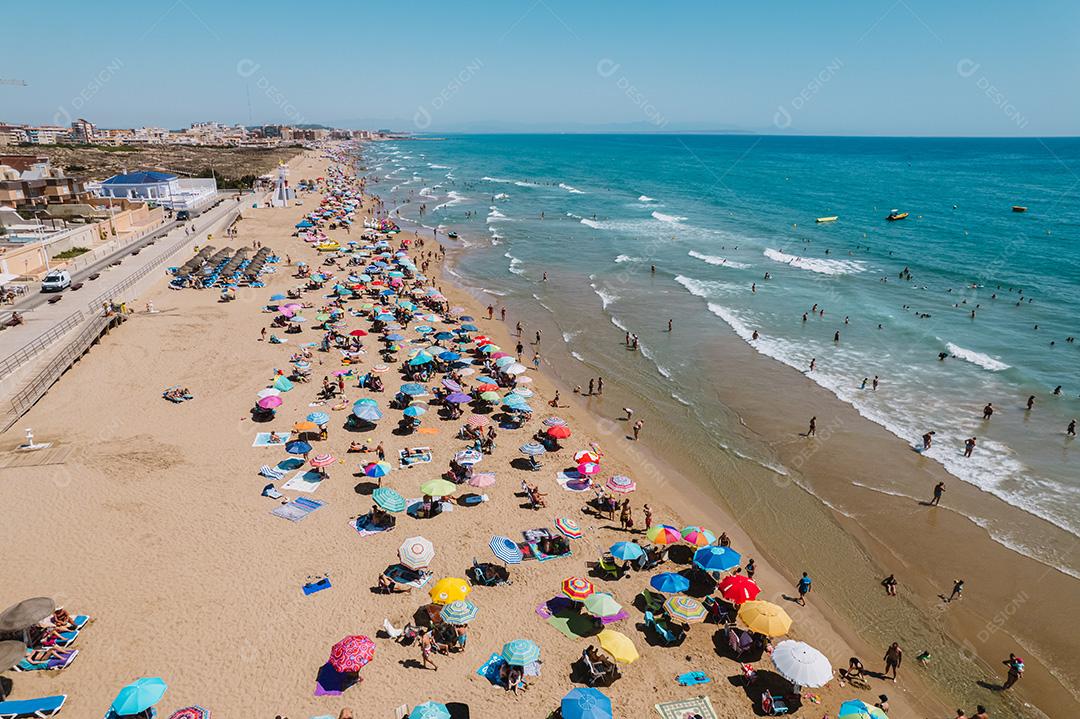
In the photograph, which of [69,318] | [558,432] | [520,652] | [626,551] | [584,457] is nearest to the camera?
[520,652]

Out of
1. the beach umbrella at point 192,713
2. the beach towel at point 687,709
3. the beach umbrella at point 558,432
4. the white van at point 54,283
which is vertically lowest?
the beach towel at point 687,709

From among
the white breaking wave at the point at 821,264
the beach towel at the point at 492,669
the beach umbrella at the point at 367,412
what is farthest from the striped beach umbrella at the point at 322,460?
the white breaking wave at the point at 821,264

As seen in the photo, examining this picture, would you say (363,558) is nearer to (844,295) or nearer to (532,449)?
(532,449)

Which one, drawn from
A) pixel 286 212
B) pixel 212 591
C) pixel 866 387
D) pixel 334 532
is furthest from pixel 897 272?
pixel 286 212

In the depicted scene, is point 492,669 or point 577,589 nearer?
point 492,669

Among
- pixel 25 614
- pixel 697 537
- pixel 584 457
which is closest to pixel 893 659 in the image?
pixel 697 537

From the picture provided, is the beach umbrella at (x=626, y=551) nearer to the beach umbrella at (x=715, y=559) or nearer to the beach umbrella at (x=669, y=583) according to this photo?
the beach umbrella at (x=669, y=583)

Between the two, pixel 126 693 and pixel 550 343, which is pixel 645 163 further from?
pixel 126 693

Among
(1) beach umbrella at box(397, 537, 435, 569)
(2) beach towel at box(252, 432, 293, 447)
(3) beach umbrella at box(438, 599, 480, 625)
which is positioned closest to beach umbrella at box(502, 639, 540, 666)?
(3) beach umbrella at box(438, 599, 480, 625)
